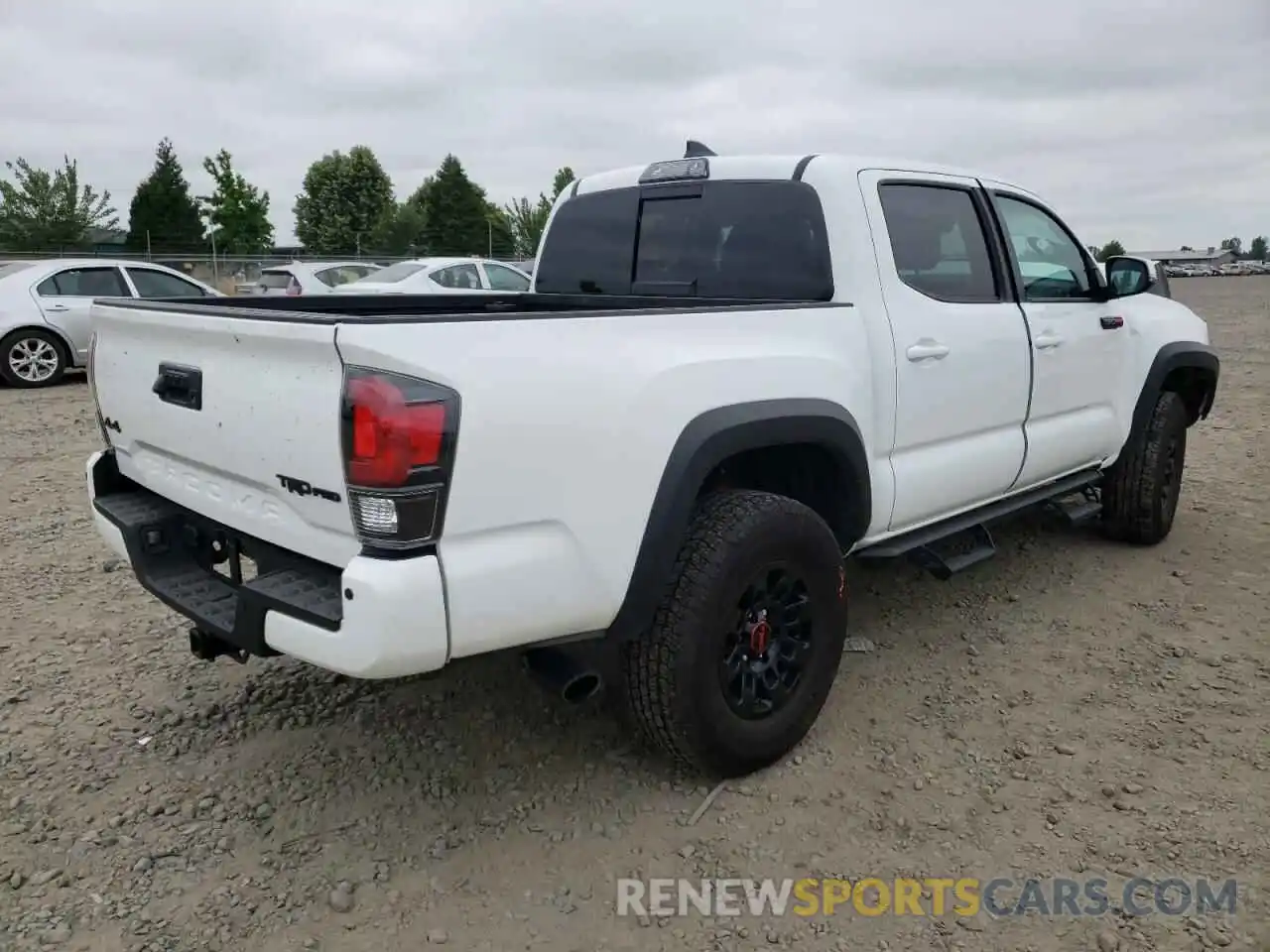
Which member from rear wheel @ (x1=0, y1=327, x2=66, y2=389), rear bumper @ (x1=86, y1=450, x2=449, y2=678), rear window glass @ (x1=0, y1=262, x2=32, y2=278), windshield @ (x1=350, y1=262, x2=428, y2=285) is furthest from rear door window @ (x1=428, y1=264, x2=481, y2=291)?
rear bumper @ (x1=86, y1=450, x2=449, y2=678)

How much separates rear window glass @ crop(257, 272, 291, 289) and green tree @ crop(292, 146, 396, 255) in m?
46.0

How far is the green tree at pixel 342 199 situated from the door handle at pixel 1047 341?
59.6m

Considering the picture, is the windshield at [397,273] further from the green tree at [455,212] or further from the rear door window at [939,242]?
the green tree at [455,212]

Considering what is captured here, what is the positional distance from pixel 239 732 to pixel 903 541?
8.10ft

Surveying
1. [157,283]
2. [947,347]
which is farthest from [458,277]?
[947,347]

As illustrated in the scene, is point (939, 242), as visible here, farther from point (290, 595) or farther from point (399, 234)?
point (399, 234)

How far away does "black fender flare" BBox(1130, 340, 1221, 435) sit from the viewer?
A: 16.3 feet

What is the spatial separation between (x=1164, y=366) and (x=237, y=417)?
4.56 m

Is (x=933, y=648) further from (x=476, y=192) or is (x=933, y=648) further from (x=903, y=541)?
(x=476, y=192)

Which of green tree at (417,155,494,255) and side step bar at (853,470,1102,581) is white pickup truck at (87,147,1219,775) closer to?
side step bar at (853,470,1102,581)

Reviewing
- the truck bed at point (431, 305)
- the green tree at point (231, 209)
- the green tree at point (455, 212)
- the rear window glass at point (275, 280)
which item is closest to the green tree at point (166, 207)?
the green tree at point (231, 209)

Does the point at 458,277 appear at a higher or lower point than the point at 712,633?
higher

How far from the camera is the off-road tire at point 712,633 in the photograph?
2.71 metres

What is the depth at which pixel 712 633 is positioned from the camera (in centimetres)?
276
